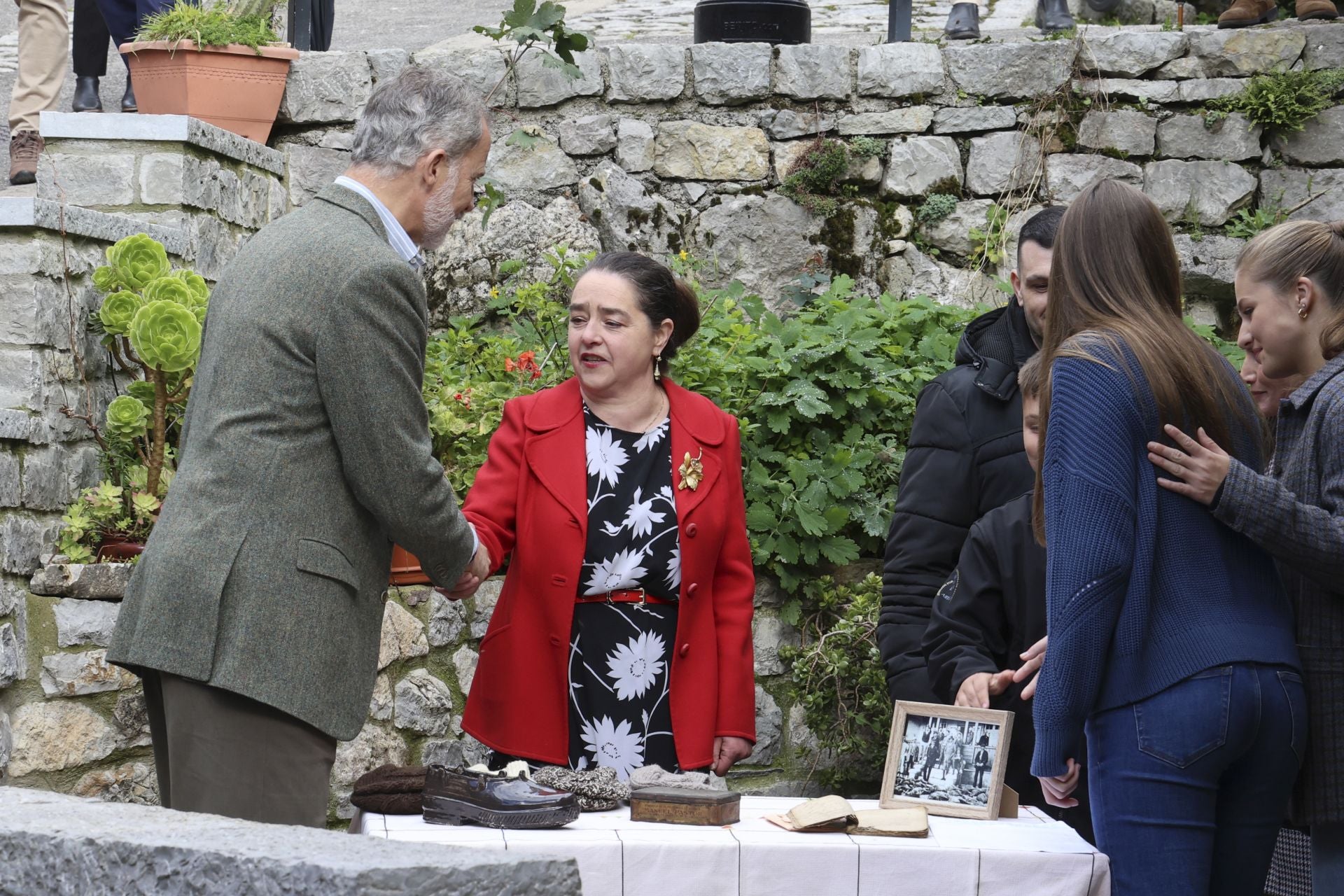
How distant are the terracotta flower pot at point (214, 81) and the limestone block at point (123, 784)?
2543 mm

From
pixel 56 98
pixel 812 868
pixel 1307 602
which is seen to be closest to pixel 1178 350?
pixel 1307 602

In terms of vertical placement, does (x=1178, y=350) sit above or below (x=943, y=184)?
below

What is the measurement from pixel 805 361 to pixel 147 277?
1.93 m

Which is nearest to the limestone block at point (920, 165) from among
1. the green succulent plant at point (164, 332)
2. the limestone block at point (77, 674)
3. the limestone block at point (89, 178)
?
Result: the limestone block at point (89, 178)

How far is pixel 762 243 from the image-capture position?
18.4 feet

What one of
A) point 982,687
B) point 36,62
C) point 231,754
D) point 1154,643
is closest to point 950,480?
point 982,687

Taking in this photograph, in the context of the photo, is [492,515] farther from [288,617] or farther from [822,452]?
[822,452]

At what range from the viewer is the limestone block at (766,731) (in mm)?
4129

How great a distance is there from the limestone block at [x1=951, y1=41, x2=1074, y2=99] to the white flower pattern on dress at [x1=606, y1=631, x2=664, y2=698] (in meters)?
3.50

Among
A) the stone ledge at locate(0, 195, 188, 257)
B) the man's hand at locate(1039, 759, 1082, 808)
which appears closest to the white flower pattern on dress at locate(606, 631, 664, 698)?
the man's hand at locate(1039, 759, 1082, 808)

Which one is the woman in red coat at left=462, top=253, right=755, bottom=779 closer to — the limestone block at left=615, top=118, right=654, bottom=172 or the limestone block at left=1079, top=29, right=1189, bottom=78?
the limestone block at left=615, top=118, right=654, bottom=172

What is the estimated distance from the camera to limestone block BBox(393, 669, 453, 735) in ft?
13.2

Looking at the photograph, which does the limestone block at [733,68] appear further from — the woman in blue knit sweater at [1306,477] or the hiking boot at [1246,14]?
the woman in blue knit sweater at [1306,477]

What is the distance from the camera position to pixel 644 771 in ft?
7.50
